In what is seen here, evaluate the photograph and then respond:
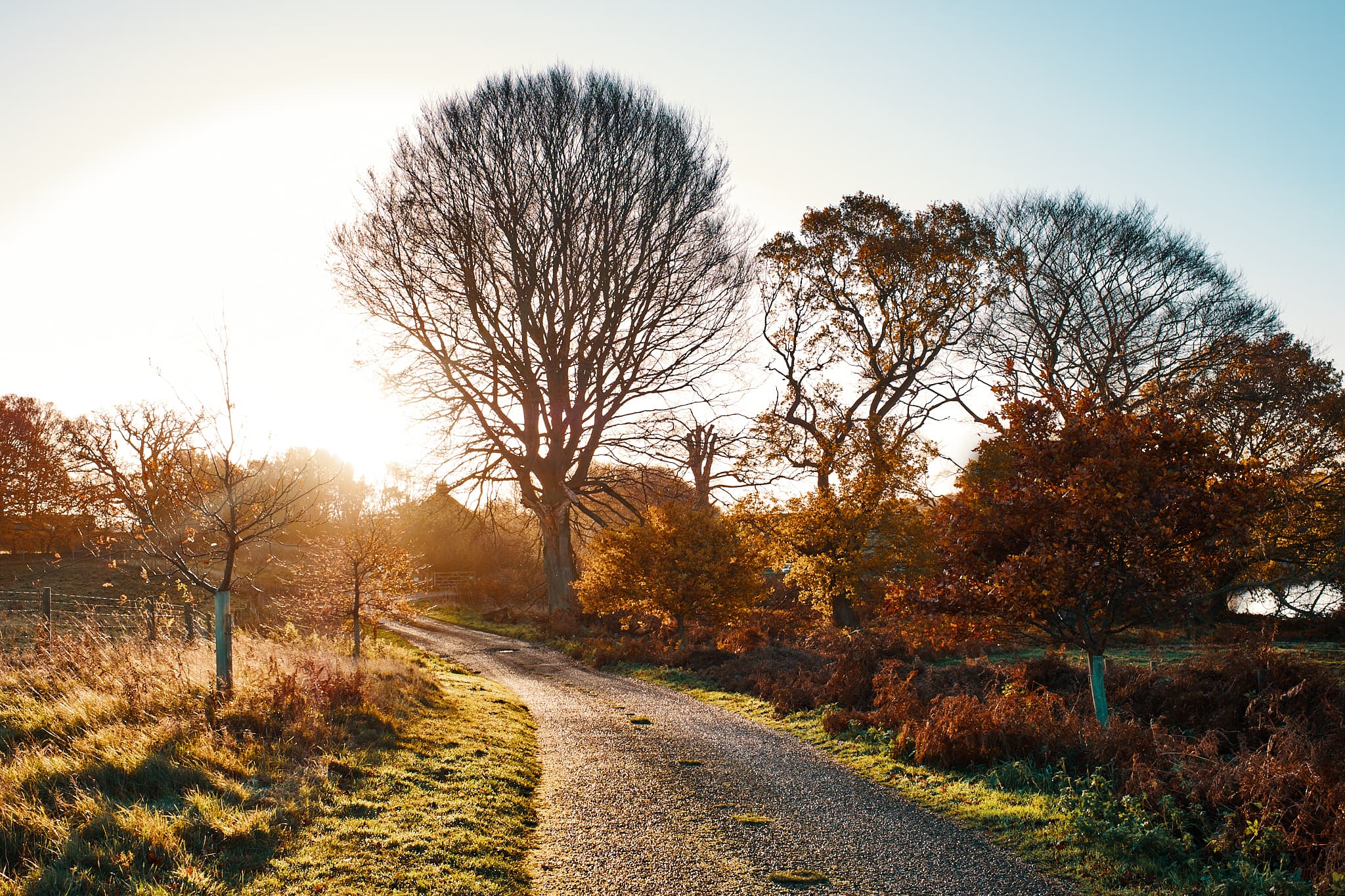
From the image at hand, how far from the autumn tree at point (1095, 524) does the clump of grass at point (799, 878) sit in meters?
4.21

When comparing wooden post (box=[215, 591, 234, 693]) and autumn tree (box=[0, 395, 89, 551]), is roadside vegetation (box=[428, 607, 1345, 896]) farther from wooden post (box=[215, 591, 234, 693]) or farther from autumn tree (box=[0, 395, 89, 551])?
autumn tree (box=[0, 395, 89, 551])

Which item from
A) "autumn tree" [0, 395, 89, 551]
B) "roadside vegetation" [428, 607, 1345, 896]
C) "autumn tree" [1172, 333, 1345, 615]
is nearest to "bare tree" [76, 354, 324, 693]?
"roadside vegetation" [428, 607, 1345, 896]

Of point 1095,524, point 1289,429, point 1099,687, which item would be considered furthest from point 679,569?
point 1289,429

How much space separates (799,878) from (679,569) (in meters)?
14.9

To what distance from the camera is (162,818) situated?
Result: 18.1 ft

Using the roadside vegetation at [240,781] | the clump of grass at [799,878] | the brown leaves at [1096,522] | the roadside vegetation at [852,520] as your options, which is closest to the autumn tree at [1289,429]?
the roadside vegetation at [852,520]

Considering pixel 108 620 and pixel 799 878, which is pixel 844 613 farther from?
pixel 108 620

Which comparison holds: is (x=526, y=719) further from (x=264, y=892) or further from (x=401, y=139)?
(x=401, y=139)

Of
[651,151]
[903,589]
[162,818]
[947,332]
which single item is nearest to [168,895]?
[162,818]

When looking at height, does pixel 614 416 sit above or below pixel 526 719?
above

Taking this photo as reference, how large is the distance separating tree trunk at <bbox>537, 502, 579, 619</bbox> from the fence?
11.7 metres

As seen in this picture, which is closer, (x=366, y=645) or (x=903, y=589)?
(x=903, y=589)

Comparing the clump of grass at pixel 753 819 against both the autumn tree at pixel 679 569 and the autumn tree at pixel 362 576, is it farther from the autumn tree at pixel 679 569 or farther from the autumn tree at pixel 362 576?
the autumn tree at pixel 362 576

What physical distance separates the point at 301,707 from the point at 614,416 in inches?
722
